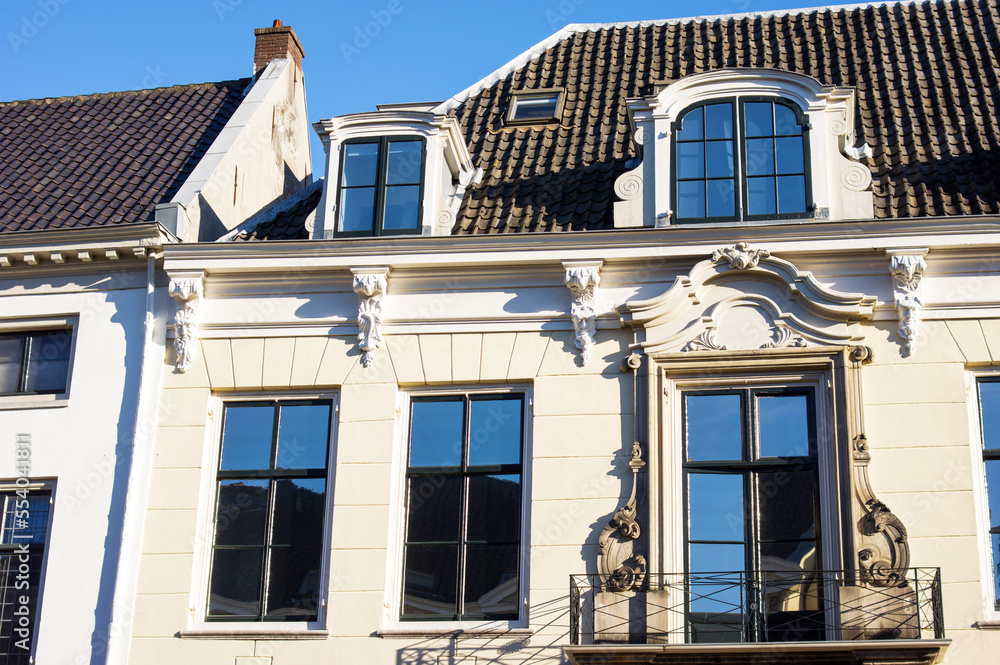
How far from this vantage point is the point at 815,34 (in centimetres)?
1612

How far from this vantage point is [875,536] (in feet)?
36.0

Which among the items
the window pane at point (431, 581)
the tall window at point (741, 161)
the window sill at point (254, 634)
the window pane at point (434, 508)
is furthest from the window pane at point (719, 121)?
the window sill at point (254, 634)

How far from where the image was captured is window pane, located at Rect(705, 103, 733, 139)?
12.9 meters

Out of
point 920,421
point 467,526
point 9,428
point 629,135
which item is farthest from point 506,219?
point 9,428

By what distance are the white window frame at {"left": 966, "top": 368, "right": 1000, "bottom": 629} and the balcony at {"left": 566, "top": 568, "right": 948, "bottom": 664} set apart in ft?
1.68

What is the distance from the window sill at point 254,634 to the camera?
37.9ft

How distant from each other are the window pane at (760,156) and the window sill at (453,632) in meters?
5.23

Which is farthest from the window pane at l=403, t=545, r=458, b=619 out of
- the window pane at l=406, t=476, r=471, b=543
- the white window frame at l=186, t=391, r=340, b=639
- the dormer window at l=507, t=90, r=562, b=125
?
the dormer window at l=507, t=90, r=562, b=125

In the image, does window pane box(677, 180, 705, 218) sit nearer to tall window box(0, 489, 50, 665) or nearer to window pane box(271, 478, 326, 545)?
window pane box(271, 478, 326, 545)

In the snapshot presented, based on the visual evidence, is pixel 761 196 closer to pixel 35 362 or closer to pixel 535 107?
pixel 535 107

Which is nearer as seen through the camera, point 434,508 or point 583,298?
point 434,508

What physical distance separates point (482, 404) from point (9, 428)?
492cm

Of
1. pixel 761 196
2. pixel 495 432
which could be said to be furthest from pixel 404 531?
pixel 761 196

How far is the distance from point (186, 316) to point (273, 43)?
6059 millimetres
